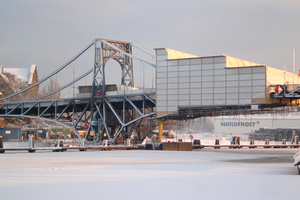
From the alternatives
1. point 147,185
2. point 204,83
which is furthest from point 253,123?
point 147,185

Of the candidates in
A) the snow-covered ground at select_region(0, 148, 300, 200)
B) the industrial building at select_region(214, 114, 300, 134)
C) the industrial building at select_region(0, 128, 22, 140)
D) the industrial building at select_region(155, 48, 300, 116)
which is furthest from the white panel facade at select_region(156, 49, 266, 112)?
the industrial building at select_region(214, 114, 300, 134)

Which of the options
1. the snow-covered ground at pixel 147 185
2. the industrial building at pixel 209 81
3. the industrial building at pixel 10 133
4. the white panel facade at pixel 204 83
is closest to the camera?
the snow-covered ground at pixel 147 185

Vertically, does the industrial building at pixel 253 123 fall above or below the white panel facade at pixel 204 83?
below

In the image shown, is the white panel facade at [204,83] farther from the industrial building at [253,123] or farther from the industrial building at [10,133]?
the industrial building at [253,123]

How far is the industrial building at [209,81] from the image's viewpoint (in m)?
48.8

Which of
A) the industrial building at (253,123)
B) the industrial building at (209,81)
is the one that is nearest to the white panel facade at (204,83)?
the industrial building at (209,81)

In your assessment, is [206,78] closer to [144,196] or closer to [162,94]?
[162,94]

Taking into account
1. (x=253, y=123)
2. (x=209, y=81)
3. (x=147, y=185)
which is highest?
(x=209, y=81)

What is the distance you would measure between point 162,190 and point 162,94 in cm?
4148

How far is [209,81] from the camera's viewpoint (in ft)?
169

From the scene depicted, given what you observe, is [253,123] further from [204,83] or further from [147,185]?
[147,185]

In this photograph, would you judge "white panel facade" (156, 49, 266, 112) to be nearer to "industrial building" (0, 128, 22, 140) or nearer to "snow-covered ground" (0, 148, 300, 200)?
"snow-covered ground" (0, 148, 300, 200)

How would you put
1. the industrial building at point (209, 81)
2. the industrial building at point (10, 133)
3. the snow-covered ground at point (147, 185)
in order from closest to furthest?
the snow-covered ground at point (147, 185) < the industrial building at point (209, 81) < the industrial building at point (10, 133)

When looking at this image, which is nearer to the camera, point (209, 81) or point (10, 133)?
point (209, 81)
